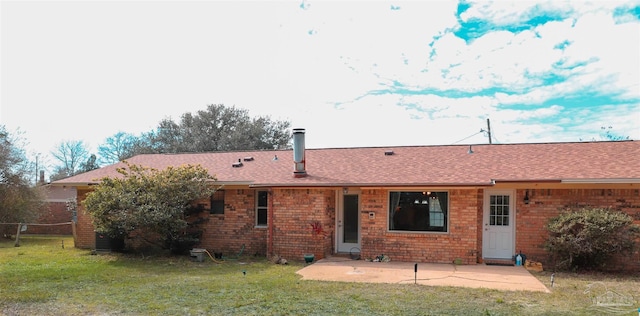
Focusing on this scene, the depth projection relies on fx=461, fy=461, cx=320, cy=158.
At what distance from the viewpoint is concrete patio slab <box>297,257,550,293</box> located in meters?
9.26

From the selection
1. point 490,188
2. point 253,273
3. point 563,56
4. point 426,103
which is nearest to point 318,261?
point 253,273

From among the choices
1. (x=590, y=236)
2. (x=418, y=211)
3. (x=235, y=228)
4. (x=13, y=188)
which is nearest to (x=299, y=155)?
(x=235, y=228)

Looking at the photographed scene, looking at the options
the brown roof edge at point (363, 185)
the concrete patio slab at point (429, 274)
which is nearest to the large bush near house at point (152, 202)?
the brown roof edge at point (363, 185)

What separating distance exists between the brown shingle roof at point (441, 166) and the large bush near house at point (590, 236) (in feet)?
3.00

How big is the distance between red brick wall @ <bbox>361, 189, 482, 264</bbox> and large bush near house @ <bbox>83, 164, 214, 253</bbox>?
4.74 meters

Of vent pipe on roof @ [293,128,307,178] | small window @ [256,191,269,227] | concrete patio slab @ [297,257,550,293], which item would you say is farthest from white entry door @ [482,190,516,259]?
small window @ [256,191,269,227]

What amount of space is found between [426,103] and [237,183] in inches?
472

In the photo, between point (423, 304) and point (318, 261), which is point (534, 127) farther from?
point (423, 304)

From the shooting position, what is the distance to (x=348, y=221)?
13.5 metres

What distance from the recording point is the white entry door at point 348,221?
13484mm

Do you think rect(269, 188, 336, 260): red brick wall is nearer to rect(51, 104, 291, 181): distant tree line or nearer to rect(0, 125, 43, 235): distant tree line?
rect(0, 125, 43, 235): distant tree line

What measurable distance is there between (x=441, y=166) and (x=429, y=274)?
3903mm

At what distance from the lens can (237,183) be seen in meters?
13.5

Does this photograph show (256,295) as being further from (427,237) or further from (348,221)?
(348,221)
